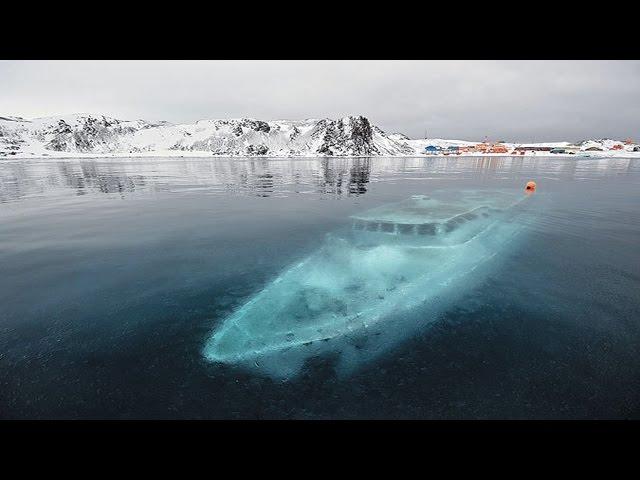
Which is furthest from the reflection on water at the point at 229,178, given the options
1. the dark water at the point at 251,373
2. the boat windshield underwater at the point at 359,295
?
the dark water at the point at 251,373

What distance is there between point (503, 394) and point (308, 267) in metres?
6.81

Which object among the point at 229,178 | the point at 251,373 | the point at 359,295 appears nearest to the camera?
the point at 251,373

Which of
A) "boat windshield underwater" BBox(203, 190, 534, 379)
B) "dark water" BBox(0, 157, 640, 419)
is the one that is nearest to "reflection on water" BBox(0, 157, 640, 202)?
"boat windshield underwater" BBox(203, 190, 534, 379)

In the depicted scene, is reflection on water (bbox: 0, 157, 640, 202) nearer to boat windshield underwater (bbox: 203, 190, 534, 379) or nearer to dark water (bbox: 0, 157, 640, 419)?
boat windshield underwater (bbox: 203, 190, 534, 379)

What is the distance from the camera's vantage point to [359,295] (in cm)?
859

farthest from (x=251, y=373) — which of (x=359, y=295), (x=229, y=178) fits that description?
(x=229, y=178)

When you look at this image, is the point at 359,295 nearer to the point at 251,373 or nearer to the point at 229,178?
the point at 251,373

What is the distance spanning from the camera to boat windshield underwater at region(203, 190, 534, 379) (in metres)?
6.32

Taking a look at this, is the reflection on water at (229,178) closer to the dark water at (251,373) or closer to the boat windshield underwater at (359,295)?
the boat windshield underwater at (359,295)

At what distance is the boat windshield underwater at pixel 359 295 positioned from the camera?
20.7 feet

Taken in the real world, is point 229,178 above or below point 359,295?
above

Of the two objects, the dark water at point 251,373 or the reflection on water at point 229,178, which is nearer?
the dark water at point 251,373
